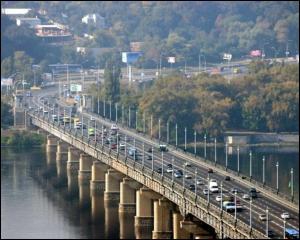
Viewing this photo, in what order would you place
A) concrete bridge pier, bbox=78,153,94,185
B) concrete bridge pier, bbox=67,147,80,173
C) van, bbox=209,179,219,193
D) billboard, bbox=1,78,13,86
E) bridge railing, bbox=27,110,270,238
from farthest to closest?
billboard, bbox=1,78,13,86 → concrete bridge pier, bbox=67,147,80,173 → concrete bridge pier, bbox=78,153,94,185 → van, bbox=209,179,219,193 → bridge railing, bbox=27,110,270,238

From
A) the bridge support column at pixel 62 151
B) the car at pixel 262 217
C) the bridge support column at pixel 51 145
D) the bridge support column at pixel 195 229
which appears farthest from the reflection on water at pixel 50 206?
the car at pixel 262 217

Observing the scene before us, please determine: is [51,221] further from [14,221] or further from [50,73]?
[50,73]

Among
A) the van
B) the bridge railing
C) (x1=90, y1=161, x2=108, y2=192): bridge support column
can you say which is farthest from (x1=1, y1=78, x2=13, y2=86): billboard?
the van

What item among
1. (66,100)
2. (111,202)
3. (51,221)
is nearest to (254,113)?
(66,100)

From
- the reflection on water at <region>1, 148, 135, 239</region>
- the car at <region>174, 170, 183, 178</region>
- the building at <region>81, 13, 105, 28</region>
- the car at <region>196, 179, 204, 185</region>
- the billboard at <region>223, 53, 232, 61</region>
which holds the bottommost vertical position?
the reflection on water at <region>1, 148, 135, 239</region>

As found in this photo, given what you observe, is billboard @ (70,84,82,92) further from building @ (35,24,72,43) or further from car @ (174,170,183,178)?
car @ (174,170,183,178)

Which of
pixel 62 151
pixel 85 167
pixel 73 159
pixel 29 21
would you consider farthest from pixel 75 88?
pixel 85 167

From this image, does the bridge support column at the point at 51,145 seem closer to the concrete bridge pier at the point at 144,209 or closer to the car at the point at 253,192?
the concrete bridge pier at the point at 144,209
